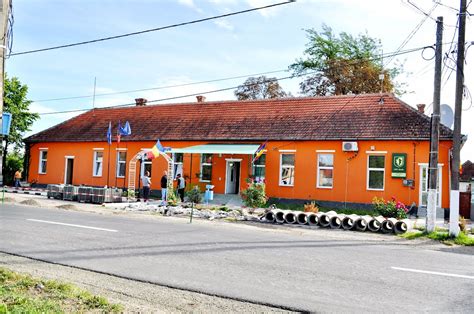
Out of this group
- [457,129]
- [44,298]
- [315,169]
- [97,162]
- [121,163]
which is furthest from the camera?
[97,162]

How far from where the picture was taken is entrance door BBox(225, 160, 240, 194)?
90.3 ft

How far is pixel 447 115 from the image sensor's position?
1498 centimetres

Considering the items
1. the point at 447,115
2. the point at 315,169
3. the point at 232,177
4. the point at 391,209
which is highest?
the point at 447,115

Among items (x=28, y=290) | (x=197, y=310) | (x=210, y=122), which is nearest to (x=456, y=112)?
(x=197, y=310)

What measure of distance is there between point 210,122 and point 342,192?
32.4ft

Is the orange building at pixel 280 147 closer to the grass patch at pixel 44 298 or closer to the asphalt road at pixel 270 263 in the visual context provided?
the asphalt road at pixel 270 263

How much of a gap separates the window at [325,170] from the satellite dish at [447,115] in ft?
30.5

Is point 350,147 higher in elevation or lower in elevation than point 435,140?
higher

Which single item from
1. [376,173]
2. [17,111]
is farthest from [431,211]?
[17,111]

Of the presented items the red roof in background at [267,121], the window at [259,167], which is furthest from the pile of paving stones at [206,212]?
the red roof in background at [267,121]

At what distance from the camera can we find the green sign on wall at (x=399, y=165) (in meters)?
22.1

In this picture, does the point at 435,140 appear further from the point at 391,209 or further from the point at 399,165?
the point at 399,165

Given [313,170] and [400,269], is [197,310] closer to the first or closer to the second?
[400,269]

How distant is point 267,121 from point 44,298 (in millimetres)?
22400
